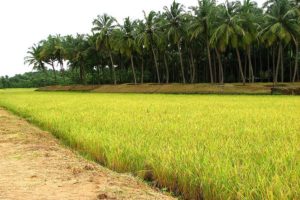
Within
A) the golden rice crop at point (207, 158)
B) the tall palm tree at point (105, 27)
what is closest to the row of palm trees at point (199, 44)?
the tall palm tree at point (105, 27)

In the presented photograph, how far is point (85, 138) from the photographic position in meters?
8.20

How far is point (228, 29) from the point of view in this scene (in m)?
37.8

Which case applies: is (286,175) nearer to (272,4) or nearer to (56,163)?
(56,163)

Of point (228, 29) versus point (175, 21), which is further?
point (175, 21)

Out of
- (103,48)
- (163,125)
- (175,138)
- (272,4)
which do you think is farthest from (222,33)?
(175,138)

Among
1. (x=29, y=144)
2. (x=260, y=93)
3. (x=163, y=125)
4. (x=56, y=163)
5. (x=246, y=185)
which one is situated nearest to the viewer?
(x=246, y=185)

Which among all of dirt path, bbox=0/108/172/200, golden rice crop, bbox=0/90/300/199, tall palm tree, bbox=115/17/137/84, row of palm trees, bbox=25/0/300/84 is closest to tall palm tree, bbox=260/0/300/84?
row of palm trees, bbox=25/0/300/84

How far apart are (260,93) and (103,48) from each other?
2885cm

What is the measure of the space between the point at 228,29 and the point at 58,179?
34.4 meters

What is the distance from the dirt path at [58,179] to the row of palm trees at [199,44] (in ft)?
105

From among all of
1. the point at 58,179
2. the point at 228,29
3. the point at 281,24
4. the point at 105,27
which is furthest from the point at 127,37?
the point at 58,179

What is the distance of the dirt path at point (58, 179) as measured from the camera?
461 cm

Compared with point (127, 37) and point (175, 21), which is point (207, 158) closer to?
point (175, 21)

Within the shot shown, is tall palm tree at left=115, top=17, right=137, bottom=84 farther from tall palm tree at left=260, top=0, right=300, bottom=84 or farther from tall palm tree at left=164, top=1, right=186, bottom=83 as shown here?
tall palm tree at left=260, top=0, right=300, bottom=84
